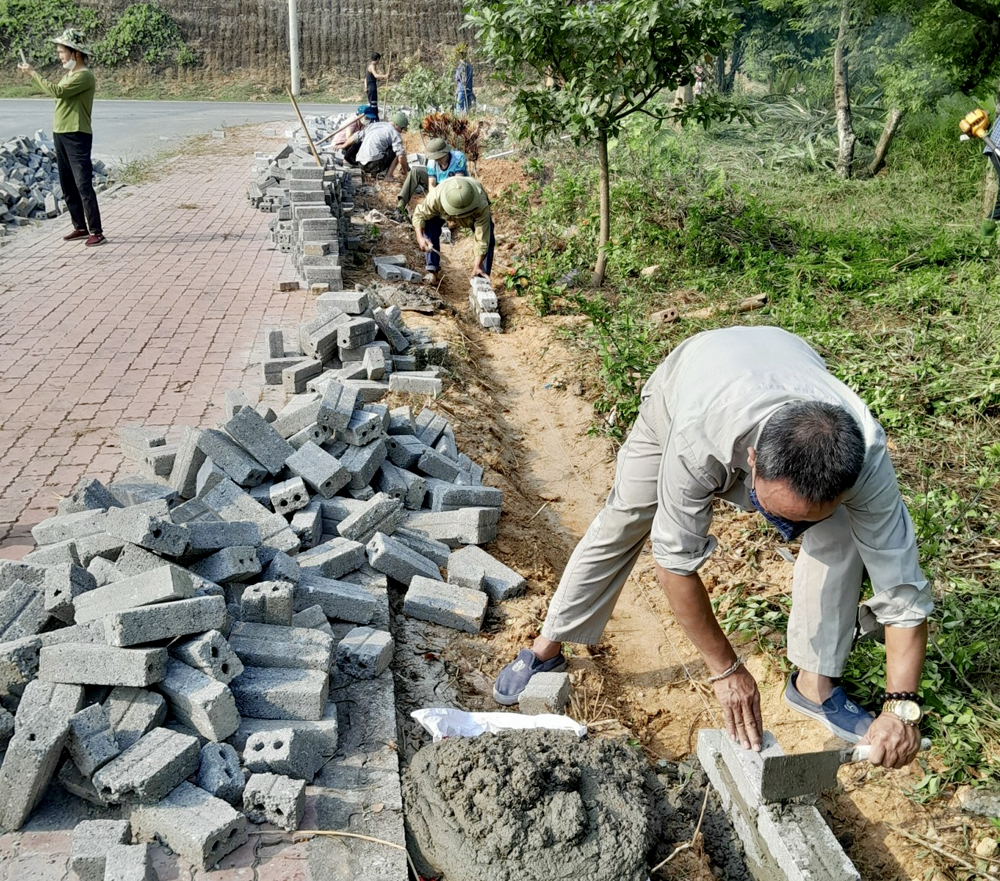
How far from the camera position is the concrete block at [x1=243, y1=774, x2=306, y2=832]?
2.88 metres

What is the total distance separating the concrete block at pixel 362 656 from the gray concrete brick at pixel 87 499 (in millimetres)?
1582

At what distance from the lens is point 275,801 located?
114 inches

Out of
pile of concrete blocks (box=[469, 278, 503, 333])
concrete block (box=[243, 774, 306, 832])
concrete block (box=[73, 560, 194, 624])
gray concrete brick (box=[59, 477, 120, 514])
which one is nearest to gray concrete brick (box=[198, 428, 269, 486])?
gray concrete brick (box=[59, 477, 120, 514])

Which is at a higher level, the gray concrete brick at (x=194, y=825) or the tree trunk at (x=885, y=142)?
the tree trunk at (x=885, y=142)

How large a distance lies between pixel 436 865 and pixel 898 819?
→ 6.01 feet

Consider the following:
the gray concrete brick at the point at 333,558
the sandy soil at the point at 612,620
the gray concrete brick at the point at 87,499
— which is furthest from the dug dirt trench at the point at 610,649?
the gray concrete brick at the point at 87,499

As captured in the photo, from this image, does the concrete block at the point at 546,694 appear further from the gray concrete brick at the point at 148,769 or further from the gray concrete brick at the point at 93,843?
the gray concrete brick at the point at 93,843

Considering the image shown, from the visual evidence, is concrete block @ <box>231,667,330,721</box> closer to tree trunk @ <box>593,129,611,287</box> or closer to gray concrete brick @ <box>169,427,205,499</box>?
gray concrete brick @ <box>169,427,205,499</box>

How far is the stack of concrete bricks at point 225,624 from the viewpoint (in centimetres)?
288

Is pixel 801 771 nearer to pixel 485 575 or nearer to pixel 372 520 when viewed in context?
pixel 485 575

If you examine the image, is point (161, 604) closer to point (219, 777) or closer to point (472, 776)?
point (219, 777)

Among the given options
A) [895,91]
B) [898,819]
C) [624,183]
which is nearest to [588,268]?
[624,183]

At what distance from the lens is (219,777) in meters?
2.94

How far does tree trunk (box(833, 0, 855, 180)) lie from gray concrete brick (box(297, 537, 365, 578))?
490 inches
